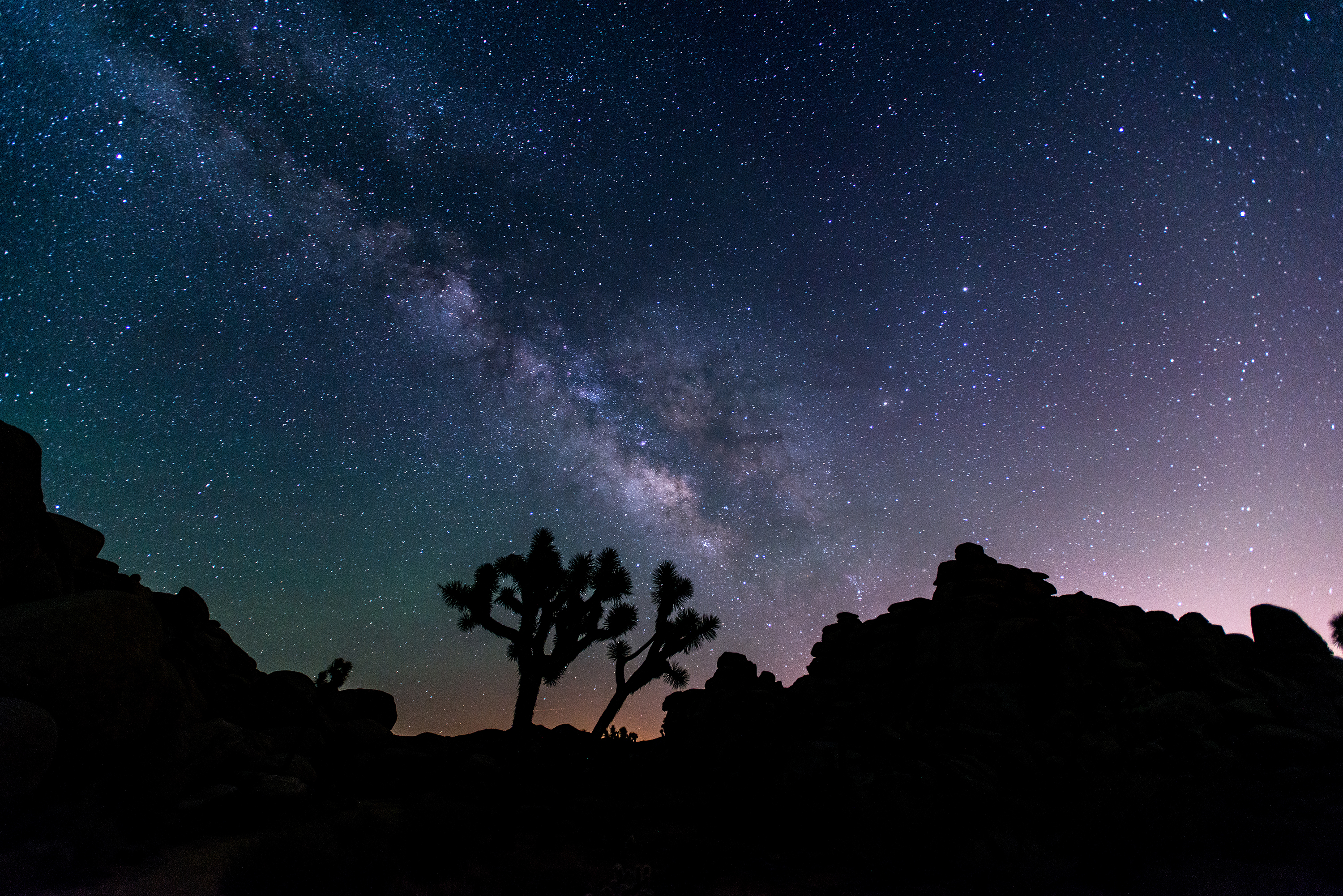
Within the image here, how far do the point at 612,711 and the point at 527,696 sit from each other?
3.36 meters

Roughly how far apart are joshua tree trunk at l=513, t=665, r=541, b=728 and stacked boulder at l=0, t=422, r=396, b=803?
585 cm

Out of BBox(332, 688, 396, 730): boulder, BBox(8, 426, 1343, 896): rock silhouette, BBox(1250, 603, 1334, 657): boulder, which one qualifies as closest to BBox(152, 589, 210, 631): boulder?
BBox(8, 426, 1343, 896): rock silhouette

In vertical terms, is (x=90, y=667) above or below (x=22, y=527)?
below

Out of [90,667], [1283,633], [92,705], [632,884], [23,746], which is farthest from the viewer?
[1283,633]

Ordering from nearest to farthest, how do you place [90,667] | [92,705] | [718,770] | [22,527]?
[92,705], [90,667], [22,527], [718,770]

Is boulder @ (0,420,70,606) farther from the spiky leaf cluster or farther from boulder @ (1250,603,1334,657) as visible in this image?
boulder @ (1250,603,1334,657)

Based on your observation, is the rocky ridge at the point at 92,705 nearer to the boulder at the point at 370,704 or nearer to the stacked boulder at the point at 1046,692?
the boulder at the point at 370,704

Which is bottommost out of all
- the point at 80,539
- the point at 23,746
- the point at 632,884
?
the point at 632,884

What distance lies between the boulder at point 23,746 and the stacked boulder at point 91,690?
13 mm

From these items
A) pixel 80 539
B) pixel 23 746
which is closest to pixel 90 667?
pixel 23 746

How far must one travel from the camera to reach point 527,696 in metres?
19.2

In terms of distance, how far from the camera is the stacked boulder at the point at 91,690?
8.55 metres

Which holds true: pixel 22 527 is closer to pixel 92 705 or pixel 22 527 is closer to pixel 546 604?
pixel 92 705

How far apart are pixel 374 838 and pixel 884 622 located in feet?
65.2
